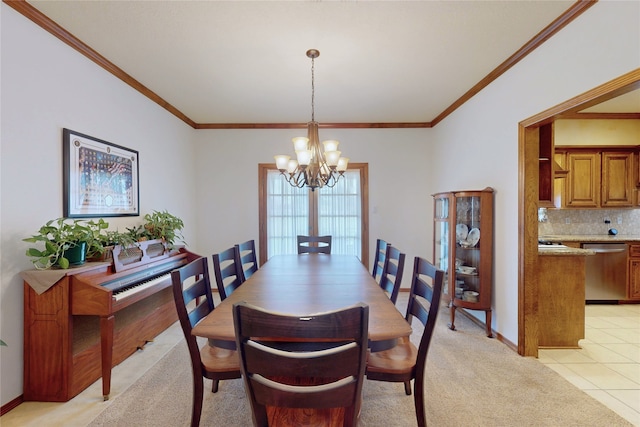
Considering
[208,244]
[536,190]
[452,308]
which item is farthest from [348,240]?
[536,190]

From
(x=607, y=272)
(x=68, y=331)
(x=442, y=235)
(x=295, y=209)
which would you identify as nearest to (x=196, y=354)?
(x=68, y=331)

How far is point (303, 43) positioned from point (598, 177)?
4498 millimetres

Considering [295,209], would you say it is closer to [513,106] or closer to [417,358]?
[513,106]

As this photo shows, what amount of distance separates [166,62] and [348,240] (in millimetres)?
3281

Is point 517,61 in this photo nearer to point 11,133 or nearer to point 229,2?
point 229,2

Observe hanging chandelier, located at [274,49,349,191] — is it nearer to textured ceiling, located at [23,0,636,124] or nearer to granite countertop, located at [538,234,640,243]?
textured ceiling, located at [23,0,636,124]

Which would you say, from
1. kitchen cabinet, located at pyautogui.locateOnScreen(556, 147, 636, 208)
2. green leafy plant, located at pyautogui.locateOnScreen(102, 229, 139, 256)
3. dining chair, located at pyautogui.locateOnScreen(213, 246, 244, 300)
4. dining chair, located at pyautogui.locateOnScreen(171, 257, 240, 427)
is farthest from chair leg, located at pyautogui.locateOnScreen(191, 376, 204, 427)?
kitchen cabinet, located at pyautogui.locateOnScreen(556, 147, 636, 208)

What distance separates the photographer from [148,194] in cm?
317

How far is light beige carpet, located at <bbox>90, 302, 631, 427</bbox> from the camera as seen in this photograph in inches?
67.4

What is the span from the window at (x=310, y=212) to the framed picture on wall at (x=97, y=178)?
6.42ft

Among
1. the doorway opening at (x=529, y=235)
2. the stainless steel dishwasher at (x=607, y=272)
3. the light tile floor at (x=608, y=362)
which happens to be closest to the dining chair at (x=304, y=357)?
the light tile floor at (x=608, y=362)

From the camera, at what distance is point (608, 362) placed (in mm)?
2359

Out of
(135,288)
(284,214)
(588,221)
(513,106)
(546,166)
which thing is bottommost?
(135,288)

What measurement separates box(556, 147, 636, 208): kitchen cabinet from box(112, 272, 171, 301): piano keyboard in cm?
Result: 520
